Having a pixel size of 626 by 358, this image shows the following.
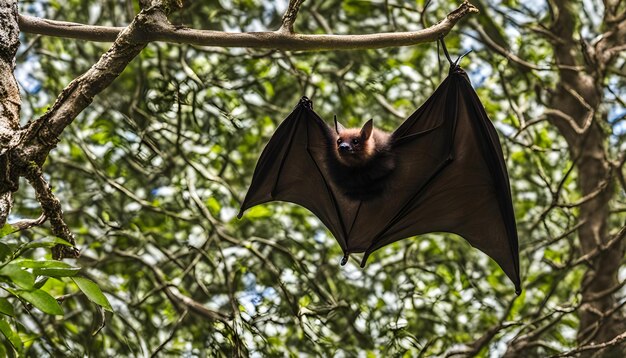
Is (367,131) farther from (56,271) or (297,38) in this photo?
(56,271)

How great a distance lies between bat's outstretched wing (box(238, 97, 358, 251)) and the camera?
6.47 metres

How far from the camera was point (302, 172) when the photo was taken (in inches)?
266

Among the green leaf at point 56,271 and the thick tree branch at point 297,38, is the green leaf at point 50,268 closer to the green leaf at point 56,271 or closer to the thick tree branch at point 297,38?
the green leaf at point 56,271

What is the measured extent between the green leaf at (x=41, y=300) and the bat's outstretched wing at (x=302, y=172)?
334 centimetres

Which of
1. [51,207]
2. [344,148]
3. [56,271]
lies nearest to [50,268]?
[56,271]

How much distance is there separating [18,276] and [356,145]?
3.91 meters

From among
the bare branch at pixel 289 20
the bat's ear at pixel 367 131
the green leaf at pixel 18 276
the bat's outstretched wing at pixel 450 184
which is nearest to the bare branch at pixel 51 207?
the green leaf at pixel 18 276

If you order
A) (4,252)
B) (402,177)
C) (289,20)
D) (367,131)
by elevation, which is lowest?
(4,252)

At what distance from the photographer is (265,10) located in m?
9.59

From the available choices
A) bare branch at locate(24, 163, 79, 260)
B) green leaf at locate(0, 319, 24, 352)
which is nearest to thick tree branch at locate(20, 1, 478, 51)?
bare branch at locate(24, 163, 79, 260)

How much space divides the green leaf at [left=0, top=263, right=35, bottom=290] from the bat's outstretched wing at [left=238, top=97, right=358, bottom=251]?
3.43 m

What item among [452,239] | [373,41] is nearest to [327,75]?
[452,239]

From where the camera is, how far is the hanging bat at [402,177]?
5.89 metres

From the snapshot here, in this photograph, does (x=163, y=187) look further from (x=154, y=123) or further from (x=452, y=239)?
(x=452, y=239)
